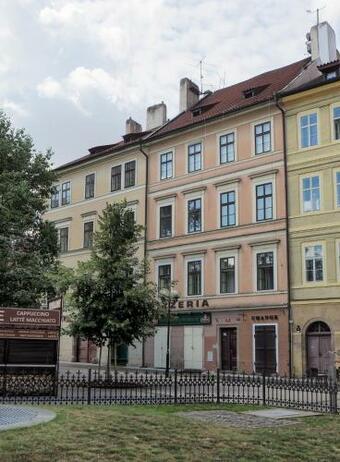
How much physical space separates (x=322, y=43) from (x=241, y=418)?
96.6 ft

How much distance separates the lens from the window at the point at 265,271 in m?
33.7

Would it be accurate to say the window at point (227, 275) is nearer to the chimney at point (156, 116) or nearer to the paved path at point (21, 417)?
the chimney at point (156, 116)

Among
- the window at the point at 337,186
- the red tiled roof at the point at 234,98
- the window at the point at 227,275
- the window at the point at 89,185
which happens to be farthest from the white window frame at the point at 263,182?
the window at the point at 89,185

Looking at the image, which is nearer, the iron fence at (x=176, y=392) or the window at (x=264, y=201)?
the iron fence at (x=176, y=392)

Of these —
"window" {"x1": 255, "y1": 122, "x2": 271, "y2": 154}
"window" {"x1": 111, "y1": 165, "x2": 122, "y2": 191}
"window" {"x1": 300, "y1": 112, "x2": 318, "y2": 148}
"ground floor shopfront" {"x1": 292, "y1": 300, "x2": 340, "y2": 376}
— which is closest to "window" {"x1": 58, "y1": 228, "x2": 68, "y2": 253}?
"window" {"x1": 111, "y1": 165, "x2": 122, "y2": 191}

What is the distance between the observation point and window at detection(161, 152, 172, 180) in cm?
4025

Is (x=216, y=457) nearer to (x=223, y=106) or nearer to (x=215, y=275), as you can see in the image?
(x=215, y=275)

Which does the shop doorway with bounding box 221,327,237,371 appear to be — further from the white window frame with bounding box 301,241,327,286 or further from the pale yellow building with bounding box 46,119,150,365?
the pale yellow building with bounding box 46,119,150,365

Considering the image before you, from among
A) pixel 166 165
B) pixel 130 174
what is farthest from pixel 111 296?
pixel 130 174

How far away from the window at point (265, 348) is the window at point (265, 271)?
83.5 inches

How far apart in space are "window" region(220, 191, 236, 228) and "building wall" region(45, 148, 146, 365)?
654cm

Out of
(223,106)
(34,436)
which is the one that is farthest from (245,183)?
(34,436)

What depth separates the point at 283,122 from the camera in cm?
3416

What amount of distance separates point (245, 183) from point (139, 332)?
43.4 ft
